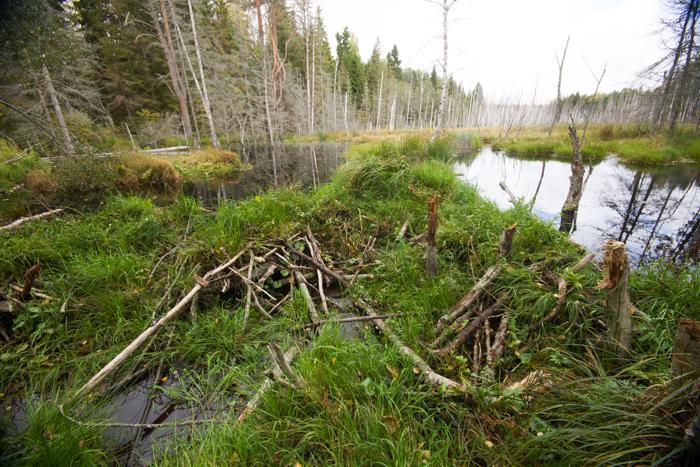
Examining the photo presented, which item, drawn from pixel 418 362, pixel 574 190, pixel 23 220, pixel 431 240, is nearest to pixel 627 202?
pixel 574 190

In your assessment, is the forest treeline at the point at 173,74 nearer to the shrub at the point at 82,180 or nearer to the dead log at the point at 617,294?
the shrub at the point at 82,180

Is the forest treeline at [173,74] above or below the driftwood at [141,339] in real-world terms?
above

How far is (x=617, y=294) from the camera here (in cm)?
162

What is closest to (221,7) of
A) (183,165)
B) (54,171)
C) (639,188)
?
(183,165)

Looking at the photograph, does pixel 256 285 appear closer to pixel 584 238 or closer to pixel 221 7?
pixel 584 238

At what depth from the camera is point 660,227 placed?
15.7 feet

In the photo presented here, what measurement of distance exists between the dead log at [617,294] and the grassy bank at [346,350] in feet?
0.31

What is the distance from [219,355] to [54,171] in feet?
22.0

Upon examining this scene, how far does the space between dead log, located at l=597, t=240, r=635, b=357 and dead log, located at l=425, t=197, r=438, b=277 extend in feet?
3.89

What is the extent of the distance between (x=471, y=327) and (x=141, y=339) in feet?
8.07

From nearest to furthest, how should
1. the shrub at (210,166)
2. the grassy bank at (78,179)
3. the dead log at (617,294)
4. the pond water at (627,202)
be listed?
1. the dead log at (617,294)
2. the pond water at (627,202)
3. the grassy bank at (78,179)
4. the shrub at (210,166)

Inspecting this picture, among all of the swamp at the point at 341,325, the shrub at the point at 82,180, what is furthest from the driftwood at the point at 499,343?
the shrub at the point at 82,180

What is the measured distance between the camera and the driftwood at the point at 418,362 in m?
1.57

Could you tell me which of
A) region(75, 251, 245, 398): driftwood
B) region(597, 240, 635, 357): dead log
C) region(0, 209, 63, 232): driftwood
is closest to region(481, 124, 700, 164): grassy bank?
region(597, 240, 635, 357): dead log
